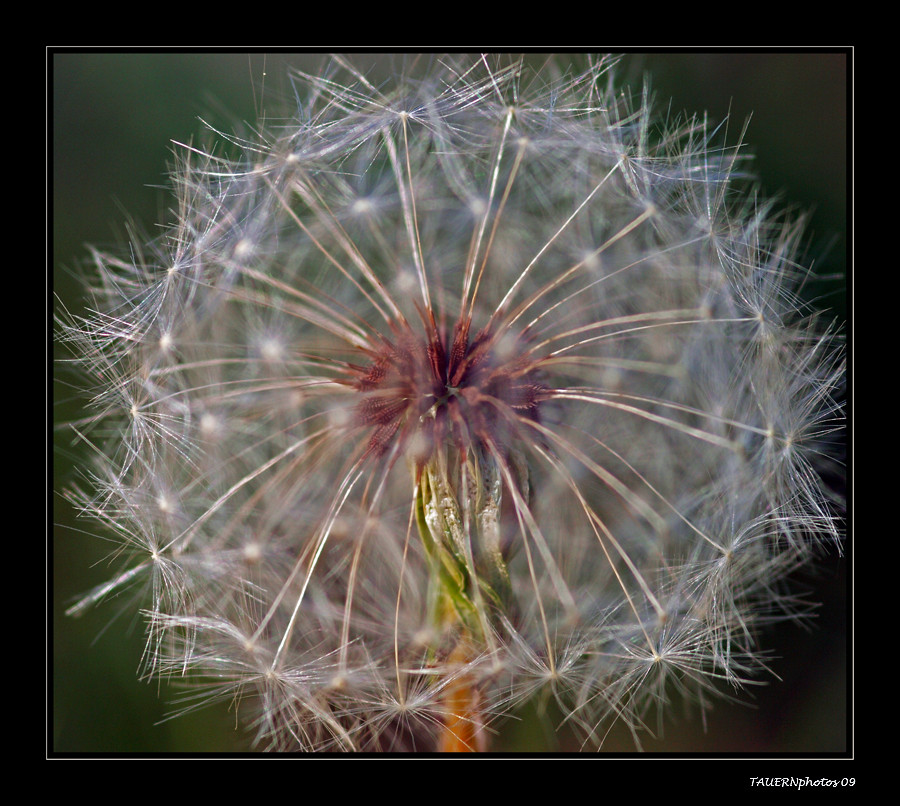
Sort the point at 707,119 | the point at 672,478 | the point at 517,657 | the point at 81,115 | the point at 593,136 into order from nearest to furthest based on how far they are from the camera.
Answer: the point at 517,657 → the point at 593,136 → the point at 672,478 → the point at 707,119 → the point at 81,115

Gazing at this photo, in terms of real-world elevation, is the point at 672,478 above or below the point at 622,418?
below

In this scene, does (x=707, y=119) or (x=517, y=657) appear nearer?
(x=517, y=657)

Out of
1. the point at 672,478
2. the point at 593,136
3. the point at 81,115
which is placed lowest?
the point at 672,478

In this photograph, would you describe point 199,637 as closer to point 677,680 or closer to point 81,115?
point 677,680

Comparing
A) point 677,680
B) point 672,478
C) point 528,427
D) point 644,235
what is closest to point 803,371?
point 672,478

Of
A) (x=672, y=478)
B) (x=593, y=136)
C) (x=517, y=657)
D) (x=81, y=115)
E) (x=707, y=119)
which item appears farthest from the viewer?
(x=81, y=115)
